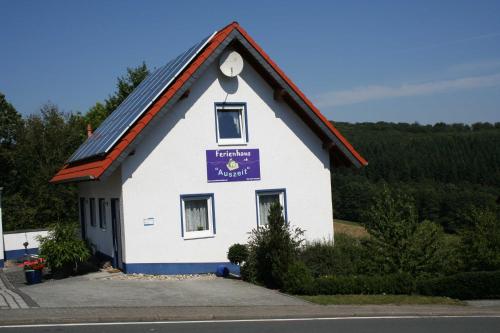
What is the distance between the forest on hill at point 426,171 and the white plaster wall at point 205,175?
61401 mm

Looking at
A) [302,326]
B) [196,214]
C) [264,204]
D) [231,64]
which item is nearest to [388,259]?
[264,204]

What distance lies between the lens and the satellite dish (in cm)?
1898

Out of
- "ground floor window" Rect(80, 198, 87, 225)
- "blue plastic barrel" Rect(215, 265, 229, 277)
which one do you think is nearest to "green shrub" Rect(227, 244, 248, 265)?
"blue plastic barrel" Rect(215, 265, 229, 277)

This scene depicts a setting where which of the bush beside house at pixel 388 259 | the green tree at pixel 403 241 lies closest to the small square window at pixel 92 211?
the bush beside house at pixel 388 259

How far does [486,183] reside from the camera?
96812mm

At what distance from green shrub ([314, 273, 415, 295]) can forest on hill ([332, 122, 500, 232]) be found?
64.5 meters

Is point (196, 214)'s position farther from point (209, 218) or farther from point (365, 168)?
point (365, 168)

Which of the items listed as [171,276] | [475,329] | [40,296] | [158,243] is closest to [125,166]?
[158,243]

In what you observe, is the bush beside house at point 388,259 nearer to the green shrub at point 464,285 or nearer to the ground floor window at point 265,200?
the green shrub at point 464,285

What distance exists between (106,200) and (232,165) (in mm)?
4588

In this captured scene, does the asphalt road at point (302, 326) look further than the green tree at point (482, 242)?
No

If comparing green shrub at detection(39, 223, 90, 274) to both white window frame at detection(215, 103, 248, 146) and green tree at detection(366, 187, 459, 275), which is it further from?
green tree at detection(366, 187, 459, 275)

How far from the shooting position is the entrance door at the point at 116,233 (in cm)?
1856

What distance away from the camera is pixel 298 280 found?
51.6 ft
